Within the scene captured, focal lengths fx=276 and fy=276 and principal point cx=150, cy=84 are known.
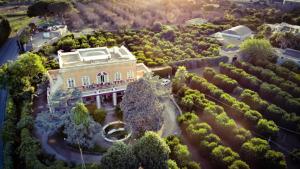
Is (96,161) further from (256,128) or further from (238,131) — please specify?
(256,128)

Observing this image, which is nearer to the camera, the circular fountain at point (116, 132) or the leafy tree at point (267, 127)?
the leafy tree at point (267, 127)

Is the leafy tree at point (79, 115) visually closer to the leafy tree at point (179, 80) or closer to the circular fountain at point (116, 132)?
the circular fountain at point (116, 132)

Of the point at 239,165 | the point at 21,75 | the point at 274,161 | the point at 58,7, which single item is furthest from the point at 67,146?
the point at 58,7

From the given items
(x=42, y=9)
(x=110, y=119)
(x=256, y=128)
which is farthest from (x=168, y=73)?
(x=42, y=9)

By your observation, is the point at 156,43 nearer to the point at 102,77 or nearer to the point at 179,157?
the point at 102,77

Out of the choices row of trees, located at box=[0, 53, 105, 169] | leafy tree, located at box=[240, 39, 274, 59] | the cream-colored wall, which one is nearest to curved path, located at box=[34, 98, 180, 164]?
row of trees, located at box=[0, 53, 105, 169]

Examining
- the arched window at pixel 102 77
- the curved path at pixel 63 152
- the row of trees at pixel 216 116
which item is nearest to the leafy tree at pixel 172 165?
the row of trees at pixel 216 116

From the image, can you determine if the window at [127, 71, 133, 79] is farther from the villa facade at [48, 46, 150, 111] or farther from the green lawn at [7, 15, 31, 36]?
the green lawn at [7, 15, 31, 36]

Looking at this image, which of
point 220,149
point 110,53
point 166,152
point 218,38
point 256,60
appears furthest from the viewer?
point 218,38
